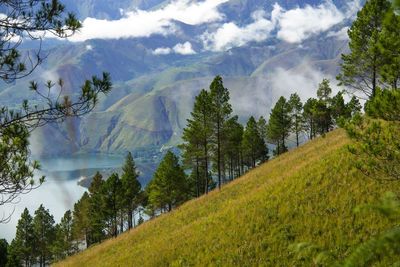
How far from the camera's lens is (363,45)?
26.7 metres

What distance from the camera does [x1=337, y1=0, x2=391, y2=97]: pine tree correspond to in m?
25.0

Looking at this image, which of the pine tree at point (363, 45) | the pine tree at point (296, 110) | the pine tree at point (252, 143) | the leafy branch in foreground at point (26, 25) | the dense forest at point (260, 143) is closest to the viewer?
the leafy branch in foreground at point (26, 25)

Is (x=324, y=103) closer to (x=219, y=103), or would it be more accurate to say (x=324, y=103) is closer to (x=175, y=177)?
(x=175, y=177)

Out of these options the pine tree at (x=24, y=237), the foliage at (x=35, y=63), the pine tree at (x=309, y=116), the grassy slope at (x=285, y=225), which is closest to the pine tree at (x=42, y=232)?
the pine tree at (x=24, y=237)

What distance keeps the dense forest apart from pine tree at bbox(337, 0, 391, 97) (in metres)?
0.06

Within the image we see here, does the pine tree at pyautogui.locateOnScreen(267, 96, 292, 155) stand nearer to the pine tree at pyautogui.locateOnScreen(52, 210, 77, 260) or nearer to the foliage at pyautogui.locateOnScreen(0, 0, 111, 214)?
the pine tree at pyautogui.locateOnScreen(52, 210, 77, 260)

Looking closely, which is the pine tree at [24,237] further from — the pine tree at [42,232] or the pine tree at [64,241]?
the pine tree at [64,241]

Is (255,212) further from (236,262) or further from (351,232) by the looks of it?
(351,232)

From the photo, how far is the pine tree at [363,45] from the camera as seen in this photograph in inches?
983

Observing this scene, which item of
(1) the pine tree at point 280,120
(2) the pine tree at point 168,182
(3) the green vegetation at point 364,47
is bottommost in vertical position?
(2) the pine tree at point 168,182

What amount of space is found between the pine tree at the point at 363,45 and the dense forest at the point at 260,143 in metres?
0.06

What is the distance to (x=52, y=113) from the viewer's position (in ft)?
32.7

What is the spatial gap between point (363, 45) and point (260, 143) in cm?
5119

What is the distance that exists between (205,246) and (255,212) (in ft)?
10.7
